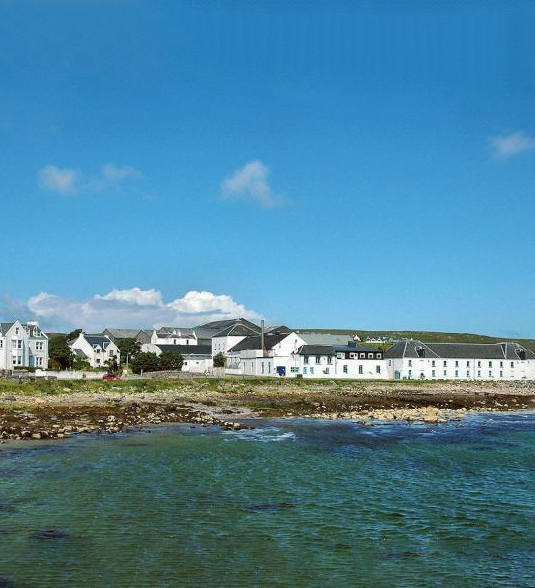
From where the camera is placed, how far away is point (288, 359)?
355ft

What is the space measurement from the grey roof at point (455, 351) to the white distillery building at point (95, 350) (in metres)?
58.1

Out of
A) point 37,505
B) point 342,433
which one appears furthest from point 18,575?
point 342,433

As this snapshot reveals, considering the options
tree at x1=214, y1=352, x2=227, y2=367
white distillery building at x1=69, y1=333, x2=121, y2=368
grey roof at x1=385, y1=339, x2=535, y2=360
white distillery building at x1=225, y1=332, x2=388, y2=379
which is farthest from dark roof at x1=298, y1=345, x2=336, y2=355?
white distillery building at x1=69, y1=333, x2=121, y2=368

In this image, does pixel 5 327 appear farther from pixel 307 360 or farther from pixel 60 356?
pixel 307 360

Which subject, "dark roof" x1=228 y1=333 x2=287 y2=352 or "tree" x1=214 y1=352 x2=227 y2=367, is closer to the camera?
"dark roof" x1=228 y1=333 x2=287 y2=352

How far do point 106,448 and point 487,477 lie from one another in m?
18.6

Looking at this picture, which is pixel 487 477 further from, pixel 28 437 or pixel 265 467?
pixel 28 437

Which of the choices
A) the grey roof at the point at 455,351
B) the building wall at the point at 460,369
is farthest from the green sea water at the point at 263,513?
the grey roof at the point at 455,351

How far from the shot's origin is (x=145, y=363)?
110m

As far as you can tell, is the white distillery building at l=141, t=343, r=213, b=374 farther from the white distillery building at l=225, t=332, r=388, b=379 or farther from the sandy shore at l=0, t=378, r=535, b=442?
the sandy shore at l=0, t=378, r=535, b=442

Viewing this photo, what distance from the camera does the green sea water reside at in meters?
16.9

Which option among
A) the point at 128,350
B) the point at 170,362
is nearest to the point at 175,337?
the point at 128,350

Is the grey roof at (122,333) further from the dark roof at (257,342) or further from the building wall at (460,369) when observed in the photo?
the building wall at (460,369)

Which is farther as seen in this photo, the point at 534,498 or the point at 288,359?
the point at 288,359
